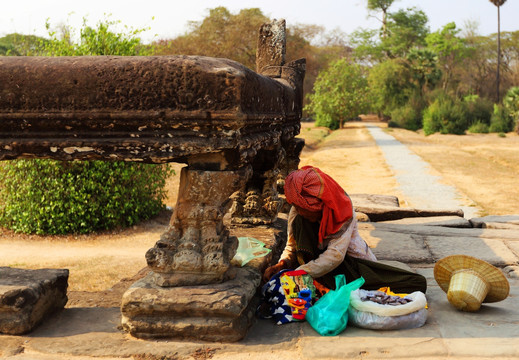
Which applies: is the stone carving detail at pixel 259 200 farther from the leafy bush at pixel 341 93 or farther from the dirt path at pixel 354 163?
the leafy bush at pixel 341 93

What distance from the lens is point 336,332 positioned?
7.82 feet

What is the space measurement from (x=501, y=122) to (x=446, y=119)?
2683mm

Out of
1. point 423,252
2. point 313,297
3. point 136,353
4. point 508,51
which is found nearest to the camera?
point 136,353

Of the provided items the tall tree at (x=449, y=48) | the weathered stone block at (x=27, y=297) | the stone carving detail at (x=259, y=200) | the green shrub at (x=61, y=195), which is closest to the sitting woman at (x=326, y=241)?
the stone carving detail at (x=259, y=200)

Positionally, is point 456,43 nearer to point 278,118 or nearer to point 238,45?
point 238,45

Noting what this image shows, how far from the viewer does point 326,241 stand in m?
2.85

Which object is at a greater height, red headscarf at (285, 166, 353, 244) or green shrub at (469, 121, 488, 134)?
red headscarf at (285, 166, 353, 244)

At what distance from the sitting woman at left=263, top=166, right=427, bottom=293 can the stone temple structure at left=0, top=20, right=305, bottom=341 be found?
15.0 inches

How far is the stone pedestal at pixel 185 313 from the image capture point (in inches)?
89.4

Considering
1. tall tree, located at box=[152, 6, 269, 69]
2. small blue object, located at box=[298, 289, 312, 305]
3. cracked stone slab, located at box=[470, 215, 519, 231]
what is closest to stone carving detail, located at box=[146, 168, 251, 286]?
small blue object, located at box=[298, 289, 312, 305]

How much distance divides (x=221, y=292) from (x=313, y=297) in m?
0.62

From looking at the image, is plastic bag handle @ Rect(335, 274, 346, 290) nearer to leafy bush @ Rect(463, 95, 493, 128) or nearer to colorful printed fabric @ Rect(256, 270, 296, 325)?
colorful printed fabric @ Rect(256, 270, 296, 325)

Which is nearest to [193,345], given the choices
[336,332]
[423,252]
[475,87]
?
[336,332]

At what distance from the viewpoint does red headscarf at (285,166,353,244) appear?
272cm
